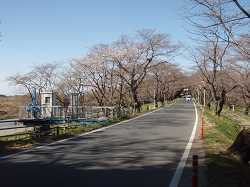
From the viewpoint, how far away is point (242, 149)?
698 cm

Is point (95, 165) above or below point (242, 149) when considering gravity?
below

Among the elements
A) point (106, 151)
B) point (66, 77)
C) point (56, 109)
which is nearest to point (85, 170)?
point (106, 151)

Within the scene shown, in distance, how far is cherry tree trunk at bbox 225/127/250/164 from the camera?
690cm

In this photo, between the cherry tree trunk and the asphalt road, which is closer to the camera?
the asphalt road

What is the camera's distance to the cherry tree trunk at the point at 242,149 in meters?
6.90

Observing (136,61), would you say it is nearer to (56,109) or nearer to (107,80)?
(107,80)

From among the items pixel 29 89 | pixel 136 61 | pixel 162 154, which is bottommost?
pixel 162 154

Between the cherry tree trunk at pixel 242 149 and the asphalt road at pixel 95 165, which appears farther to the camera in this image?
the cherry tree trunk at pixel 242 149

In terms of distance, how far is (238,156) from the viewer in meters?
6.98

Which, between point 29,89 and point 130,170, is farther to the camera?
point 29,89

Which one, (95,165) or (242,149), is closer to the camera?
(95,165)

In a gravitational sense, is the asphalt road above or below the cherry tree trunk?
below

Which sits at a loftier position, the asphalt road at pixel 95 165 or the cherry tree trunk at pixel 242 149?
the cherry tree trunk at pixel 242 149

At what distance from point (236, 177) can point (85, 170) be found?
359 centimetres
